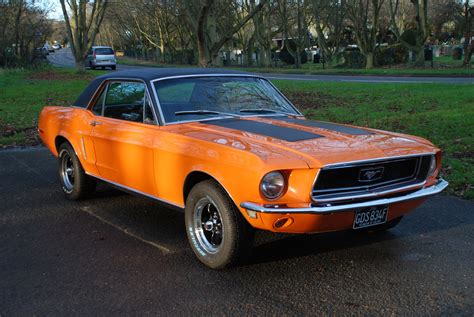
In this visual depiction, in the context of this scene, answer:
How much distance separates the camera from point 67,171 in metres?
6.29

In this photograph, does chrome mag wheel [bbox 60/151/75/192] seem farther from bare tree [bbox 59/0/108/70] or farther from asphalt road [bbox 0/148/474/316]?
bare tree [bbox 59/0/108/70]

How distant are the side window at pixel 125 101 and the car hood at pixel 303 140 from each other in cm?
65

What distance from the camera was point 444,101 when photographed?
1327 centimetres

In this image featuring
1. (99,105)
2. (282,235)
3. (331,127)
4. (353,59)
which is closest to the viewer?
(331,127)

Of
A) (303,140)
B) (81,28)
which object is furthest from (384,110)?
(81,28)

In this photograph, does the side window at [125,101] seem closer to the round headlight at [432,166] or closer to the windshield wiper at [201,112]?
the windshield wiper at [201,112]

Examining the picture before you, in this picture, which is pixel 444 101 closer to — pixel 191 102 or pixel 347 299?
pixel 191 102

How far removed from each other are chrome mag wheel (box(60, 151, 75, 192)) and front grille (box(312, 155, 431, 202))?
11.7ft

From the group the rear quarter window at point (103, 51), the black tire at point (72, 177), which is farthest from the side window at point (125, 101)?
the rear quarter window at point (103, 51)

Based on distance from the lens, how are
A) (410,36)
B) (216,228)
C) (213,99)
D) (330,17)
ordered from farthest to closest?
1. (410,36)
2. (330,17)
3. (213,99)
4. (216,228)

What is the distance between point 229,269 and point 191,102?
1.76 m

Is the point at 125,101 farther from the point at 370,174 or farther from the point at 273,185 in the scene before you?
the point at 370,174

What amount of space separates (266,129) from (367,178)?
0.99 metres

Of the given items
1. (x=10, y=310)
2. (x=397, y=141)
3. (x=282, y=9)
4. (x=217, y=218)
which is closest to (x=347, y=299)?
(x=217, y=218)
